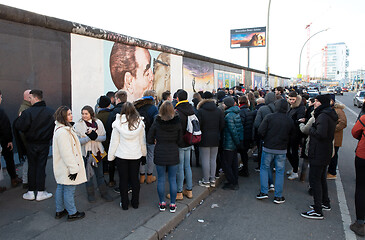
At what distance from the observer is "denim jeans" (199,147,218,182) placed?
5.24 m

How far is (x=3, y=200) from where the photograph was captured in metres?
4.50

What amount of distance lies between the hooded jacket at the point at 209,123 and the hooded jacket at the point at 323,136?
5.41 feet

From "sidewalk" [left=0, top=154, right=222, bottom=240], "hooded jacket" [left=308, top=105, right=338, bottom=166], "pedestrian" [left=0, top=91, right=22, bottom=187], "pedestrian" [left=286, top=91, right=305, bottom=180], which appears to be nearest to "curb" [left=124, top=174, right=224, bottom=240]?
"sidewalk" [left=0, top=154, right=222, bottom=240]

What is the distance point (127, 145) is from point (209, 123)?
1.72m

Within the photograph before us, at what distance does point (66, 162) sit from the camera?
368 cm

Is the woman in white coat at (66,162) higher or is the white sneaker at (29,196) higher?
the woman in white coat at (66,162)

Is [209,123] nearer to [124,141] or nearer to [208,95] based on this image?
[208,95]

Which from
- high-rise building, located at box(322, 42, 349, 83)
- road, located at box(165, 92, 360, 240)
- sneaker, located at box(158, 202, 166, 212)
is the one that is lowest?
road, located at box(165, 92, 360, 240)

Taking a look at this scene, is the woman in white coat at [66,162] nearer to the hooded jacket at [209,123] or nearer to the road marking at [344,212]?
the hooded jacket at [209,123]

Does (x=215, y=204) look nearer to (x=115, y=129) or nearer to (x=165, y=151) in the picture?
(x=165, y=151)

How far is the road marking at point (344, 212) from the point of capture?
12.5 ft

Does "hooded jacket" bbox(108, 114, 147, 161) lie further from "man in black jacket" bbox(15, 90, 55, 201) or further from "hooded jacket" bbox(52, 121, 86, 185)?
"man in black jacket" bbox(15, 90, 55, 201)

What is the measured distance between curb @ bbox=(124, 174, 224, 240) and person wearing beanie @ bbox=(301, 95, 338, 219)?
1808mm

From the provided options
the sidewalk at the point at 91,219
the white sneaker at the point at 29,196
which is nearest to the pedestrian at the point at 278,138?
the sidewalk at the point at 91,219
